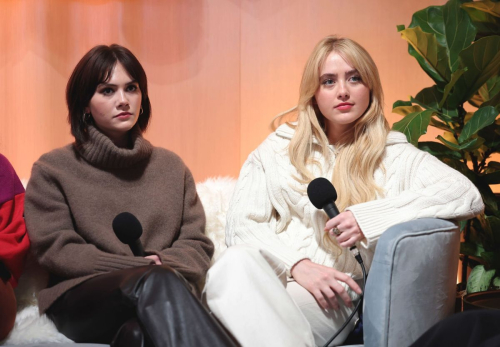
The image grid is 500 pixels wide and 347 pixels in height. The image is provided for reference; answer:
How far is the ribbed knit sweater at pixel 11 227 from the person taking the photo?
191 cm

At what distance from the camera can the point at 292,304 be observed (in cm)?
171

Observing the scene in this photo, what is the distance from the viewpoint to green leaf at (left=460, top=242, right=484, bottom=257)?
2.76 m

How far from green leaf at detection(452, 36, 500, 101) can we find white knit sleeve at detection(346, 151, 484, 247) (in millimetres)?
746

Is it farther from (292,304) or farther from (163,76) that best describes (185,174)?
(163,76)

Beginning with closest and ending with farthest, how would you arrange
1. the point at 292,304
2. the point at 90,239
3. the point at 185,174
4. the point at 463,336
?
the point at 463,336 < the point at 292,304 < the point at 90,239 < the point at 185,174

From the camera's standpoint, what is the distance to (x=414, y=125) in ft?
8.20

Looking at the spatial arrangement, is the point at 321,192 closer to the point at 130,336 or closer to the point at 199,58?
the point at 130,336

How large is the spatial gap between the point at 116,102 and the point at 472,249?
A: 1691 mm

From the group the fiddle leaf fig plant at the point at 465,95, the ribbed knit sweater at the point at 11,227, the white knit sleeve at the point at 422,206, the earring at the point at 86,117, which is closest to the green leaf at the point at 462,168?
the fiddle leaf fig plant at the point at 465,95

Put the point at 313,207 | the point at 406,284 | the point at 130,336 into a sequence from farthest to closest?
the point at 313,207 < the point at 406,284 < the point at 130,336

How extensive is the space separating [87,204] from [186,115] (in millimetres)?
1617

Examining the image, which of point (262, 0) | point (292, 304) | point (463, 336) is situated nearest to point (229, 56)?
point (262, 0)

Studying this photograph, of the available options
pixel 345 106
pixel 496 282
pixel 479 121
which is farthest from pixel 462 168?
pixel 345 106

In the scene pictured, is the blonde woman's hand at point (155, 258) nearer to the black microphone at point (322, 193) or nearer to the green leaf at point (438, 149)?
the black microphone at point (322, 193)
